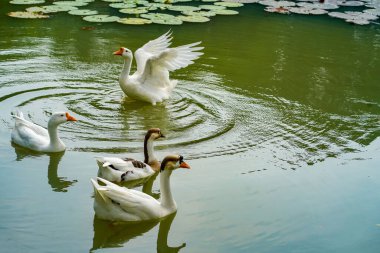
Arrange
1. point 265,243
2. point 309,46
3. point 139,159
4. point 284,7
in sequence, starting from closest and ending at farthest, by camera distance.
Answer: point 265,243
point 139,159
point 309,46
point 284,7

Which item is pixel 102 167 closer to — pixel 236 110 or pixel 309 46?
pixel 236 110

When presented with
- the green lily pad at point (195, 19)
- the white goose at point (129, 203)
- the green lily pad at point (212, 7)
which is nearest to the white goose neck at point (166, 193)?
the white goose at point (129, 203)

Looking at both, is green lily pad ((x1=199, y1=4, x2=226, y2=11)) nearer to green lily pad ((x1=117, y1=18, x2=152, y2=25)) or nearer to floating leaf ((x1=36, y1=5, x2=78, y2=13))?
green lily pad ((x1=117, y1=18, x2=152, y2=25))

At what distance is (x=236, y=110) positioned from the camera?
32.5 ft

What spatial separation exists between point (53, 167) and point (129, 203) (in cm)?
176

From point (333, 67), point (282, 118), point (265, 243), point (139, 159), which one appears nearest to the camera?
point (265, 243)

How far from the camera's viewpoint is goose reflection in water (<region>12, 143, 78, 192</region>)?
7.30 meters

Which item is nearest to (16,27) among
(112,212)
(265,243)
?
(112,212)

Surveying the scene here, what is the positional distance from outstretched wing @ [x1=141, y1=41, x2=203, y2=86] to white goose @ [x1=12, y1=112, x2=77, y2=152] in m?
2.25

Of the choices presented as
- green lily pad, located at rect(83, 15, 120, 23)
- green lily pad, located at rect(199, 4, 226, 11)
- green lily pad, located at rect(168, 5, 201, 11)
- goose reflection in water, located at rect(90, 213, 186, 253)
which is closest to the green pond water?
goose reflection in water, located at rect(90, 213, 186, 253)

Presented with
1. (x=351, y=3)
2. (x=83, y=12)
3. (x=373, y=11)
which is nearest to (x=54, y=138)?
(x=83, y=12)

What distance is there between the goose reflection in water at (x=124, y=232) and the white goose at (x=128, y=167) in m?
0.88

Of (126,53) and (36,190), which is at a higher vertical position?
(126,53)

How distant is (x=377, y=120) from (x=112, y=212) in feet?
16.7
